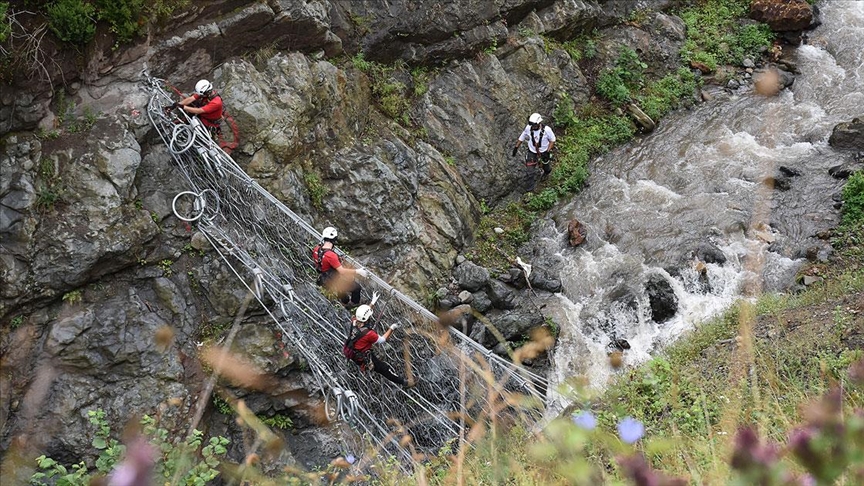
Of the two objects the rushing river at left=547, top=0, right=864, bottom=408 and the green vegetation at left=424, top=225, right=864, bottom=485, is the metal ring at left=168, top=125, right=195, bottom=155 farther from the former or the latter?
the rushing river at left=547, top=0, right=864, bottom=408

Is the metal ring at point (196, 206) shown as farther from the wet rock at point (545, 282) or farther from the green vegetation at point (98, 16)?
the wet rock at point (545, 282)

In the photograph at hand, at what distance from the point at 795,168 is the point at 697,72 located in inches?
136

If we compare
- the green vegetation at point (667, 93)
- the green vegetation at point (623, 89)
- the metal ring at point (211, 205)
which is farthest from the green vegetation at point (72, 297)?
the green vegetation at point (667, 93)

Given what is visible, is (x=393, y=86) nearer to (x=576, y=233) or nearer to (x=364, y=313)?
(x=576, y=233)

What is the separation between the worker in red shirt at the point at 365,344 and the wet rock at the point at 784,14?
1188 centimetres

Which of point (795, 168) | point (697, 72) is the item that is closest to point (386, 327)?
point (795, 168)

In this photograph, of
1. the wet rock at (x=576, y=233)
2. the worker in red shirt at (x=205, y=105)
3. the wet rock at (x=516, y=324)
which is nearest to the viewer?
the worker in red shirt at (x=205, y=105)

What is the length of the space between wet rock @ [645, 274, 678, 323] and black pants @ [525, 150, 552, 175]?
3.13m

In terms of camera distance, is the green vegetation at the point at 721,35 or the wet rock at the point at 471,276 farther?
the green vegetation at the point at 721,35

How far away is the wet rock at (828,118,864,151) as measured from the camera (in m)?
10.5

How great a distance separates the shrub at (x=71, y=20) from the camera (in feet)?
23.7

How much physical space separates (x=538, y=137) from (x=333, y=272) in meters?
5.00

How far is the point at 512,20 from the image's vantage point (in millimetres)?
12227

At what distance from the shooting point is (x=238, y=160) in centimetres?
849
